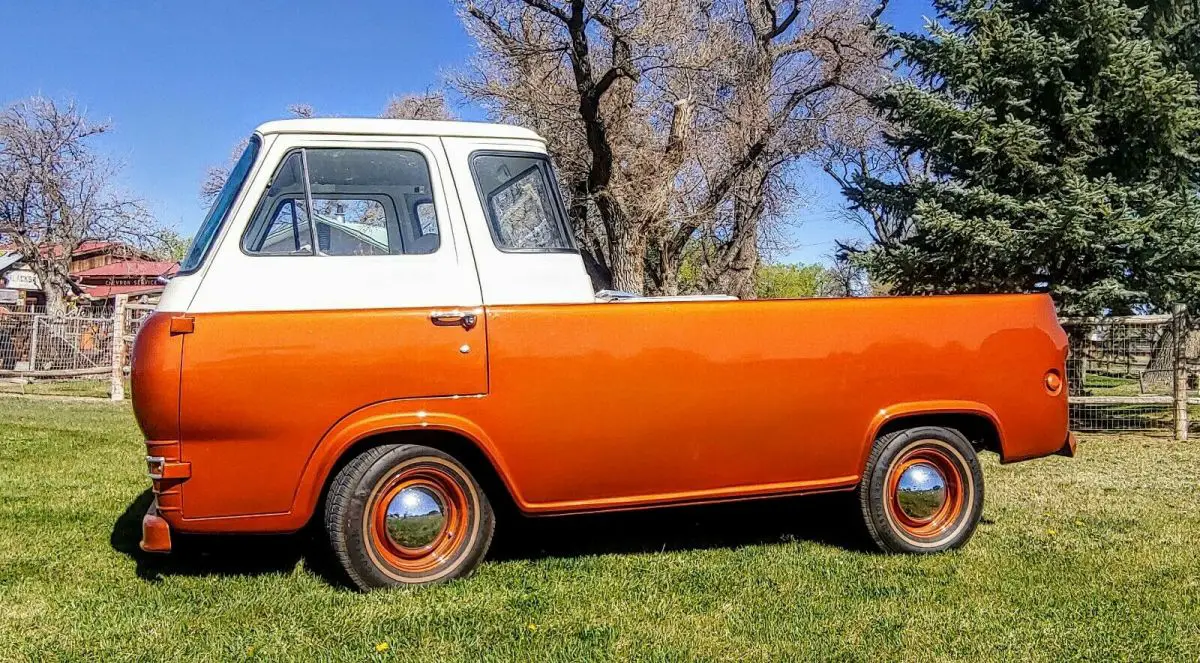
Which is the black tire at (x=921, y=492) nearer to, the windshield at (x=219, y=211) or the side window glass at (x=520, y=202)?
the side window glass at (x=520, y=202)

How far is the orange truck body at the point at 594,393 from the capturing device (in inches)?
152

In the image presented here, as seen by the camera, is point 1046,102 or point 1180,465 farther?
point 1046,102

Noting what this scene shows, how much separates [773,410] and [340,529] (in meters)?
2.13

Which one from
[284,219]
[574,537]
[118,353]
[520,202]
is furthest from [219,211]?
[118,353]

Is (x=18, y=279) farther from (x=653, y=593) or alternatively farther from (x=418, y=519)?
(x=653, y=593)

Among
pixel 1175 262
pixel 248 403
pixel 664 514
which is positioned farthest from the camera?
pixel 1175 262

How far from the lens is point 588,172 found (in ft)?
63.0

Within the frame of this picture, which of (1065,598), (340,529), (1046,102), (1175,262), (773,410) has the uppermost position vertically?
(1046,102)

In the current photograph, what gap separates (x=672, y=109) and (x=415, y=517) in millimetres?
16793

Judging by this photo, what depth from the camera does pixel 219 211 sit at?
4273 mm

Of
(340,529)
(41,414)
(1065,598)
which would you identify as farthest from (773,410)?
(41,414)

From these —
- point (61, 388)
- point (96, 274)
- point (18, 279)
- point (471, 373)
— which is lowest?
point (61, 388)

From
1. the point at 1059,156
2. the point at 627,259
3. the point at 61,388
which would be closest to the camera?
the point at 1059,156

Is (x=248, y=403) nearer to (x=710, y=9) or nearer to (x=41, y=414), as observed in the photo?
(x=41, y=414)
